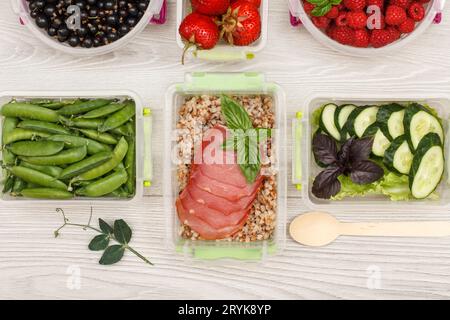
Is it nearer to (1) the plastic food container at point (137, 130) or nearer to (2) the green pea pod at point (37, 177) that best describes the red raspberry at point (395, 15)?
(1) the plastic food container at point (137, 130)

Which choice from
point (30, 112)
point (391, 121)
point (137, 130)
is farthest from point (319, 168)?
point (30, 112)

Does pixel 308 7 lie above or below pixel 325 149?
above

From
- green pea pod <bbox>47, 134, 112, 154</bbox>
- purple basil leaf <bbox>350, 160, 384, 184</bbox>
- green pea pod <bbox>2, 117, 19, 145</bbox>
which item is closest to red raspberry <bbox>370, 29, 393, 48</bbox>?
purple basil leaf <bbox>350, 160, 384, 184</bbox>

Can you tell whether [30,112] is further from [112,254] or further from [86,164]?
[112,254]

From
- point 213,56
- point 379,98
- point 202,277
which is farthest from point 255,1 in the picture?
point 202,277

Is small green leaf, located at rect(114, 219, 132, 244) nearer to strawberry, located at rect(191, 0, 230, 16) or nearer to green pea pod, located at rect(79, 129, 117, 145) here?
green pea pod, located at rect(79, 129, 117, 145)

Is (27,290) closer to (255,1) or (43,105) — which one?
→ (43,105)

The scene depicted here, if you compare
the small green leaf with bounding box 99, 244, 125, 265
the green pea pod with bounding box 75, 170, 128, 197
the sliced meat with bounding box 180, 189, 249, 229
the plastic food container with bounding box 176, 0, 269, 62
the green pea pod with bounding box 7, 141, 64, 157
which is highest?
the plastic food container with bounding box 176, 0, 269, 62
